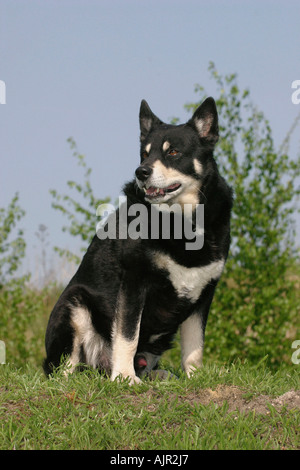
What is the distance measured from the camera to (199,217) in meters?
5.32

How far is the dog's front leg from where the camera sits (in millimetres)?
5031

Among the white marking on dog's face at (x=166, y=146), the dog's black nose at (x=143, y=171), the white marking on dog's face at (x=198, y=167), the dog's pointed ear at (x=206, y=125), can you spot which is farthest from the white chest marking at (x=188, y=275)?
the dog's pointed ear at (x=206, y=125)

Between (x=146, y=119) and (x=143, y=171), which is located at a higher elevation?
(x=146, y=119)

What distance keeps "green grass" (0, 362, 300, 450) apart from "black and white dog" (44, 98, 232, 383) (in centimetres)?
→ 35

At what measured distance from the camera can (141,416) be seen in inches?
171

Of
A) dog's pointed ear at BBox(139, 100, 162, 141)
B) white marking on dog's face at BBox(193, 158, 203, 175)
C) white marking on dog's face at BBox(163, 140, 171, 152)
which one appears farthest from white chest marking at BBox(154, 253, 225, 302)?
dog's pointed ear at BBox(139, 100, 162, 141)

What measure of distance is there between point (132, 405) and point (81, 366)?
1071 mm

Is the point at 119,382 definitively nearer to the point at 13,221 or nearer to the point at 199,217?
the point at 199,217

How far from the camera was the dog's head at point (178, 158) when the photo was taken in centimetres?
506

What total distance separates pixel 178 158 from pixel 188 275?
100cm

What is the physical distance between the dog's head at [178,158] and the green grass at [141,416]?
1.55 metres

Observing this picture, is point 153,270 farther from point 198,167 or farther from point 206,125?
point 206,125

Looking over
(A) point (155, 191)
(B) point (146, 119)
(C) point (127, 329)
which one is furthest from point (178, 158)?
(C) point (127, 329)

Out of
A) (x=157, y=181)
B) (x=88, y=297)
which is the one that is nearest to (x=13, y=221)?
(x=88, y=297)
